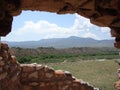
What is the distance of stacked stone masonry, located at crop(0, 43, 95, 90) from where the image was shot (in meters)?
8.97

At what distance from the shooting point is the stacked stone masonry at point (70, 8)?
4.61m

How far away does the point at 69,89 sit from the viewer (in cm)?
1208

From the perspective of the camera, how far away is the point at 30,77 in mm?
11156

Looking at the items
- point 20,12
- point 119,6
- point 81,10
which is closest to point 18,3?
point 20,12

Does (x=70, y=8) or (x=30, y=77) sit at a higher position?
(x=70, y=8)

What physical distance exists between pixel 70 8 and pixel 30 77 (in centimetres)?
657

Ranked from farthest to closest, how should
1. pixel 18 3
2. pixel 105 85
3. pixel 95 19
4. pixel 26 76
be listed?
pixel 105 85 < pixel 26 76 < pixel 95 19 < pixel 18 3

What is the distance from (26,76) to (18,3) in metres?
6.65

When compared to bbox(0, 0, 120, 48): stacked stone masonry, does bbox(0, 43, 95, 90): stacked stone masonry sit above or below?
below

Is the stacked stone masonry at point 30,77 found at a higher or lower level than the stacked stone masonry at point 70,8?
lower

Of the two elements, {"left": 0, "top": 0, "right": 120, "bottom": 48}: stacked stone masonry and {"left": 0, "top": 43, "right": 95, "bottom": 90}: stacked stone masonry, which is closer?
{"left": 0, "top": 0, "right": 120, "bottom": 48}: stacked stone masonry

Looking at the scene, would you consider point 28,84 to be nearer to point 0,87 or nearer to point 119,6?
point 0,87

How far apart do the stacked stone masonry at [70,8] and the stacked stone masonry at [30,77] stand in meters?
3.96

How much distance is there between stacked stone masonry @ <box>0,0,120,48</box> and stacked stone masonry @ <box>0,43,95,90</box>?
396cm
